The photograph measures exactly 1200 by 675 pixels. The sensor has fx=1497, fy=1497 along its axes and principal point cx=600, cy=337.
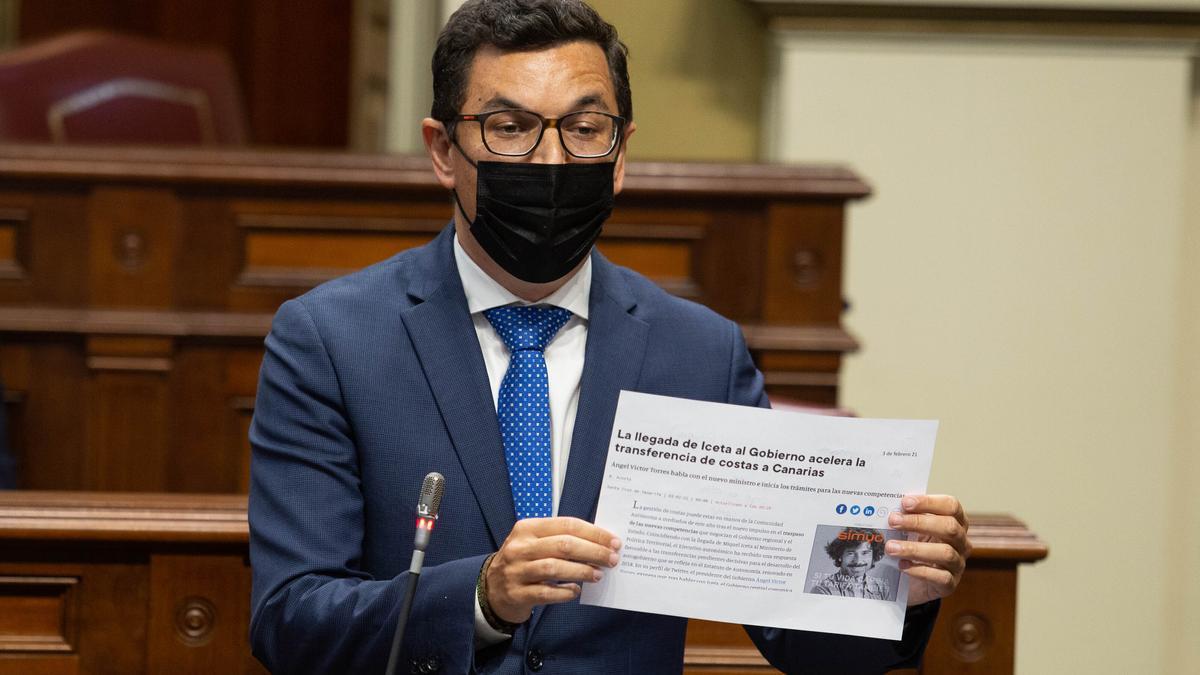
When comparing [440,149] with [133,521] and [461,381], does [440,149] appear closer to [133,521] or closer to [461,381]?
[461,381]

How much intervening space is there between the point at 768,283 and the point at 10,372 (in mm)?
1682

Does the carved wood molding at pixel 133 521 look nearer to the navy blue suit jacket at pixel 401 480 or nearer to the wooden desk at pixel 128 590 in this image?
the wooden desk at pixel 128 590

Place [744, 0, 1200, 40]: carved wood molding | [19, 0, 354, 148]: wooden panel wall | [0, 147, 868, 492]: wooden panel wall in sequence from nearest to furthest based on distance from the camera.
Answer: [0, 147, 868, 492]: wooden panel wall
[744, 0, 1200, 40]: carved wood molding
[19, 0, 354, 148]: wooden panel wall

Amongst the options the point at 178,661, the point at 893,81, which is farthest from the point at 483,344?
the point at 893,81

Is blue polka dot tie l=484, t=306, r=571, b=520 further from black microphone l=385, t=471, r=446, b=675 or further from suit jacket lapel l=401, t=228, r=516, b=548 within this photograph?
black microphone l=385, t=471, r=446, b=675

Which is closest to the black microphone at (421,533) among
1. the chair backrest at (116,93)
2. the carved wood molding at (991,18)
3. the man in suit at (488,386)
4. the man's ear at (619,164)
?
the man in suit at (488,386)

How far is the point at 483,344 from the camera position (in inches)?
75.1

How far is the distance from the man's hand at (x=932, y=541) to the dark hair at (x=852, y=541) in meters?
0.02

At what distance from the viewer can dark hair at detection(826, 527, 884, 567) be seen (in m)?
1.65

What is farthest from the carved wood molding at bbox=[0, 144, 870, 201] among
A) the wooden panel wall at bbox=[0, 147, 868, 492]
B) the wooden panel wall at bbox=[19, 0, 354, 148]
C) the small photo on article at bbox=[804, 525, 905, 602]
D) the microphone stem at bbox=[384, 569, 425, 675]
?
the wooden panel wall at bbox=[19, 0, 354, 148]

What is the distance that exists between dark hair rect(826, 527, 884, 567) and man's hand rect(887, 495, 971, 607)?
2cm

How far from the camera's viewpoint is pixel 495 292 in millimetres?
1909

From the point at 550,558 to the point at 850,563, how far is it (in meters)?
0.35

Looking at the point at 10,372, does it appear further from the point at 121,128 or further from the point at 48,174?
the point at 121,128
